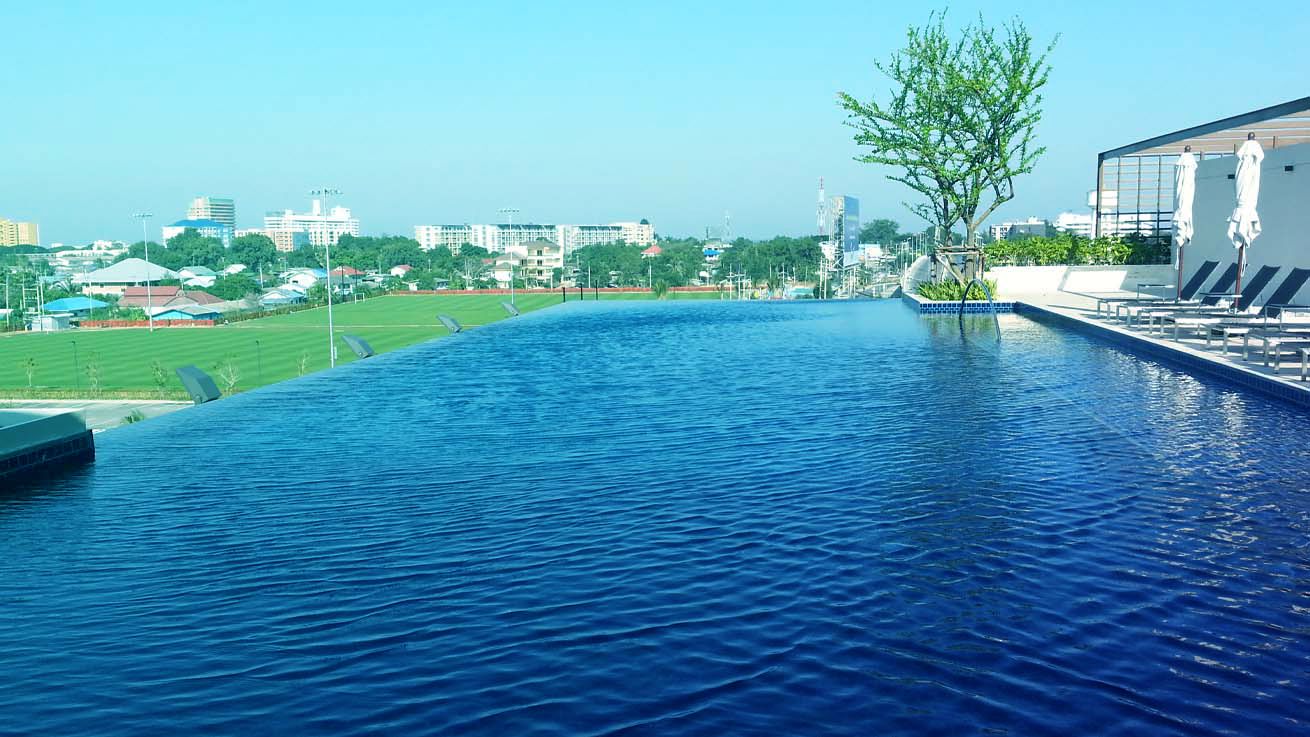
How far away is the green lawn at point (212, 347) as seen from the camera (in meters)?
42.3

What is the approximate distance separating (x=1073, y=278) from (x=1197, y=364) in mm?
14176

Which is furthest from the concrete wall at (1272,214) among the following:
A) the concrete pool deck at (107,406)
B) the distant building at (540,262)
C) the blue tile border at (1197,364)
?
the distant building at (540,262)

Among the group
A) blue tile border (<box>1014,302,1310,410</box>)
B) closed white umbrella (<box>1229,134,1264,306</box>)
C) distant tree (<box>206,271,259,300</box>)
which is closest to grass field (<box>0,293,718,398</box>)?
blue tile border (<box>1014,302,1310,410</box>)

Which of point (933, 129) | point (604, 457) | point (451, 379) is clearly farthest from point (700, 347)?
point (933, 129)

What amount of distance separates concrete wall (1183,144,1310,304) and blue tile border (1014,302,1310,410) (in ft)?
10.7

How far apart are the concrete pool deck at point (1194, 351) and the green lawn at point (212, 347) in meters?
27.3

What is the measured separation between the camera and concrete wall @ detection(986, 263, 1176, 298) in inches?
1019

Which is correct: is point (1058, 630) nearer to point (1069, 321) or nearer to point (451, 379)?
point (451, 379)

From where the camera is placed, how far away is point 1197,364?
1341 centimetres

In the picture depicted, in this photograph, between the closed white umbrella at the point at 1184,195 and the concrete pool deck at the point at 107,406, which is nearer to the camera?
the closed white umbrella at the point at 1184,195

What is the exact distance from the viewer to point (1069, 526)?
6590 mm

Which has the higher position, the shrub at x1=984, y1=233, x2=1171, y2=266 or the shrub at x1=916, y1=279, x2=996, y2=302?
the shrub at x1=984, y1=233, x2=1171, y2=266

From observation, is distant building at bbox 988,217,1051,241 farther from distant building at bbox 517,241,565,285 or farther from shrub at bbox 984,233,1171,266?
distant building at bbox 517,241,565,285

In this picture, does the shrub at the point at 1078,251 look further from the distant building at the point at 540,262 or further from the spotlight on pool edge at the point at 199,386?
the distant building at the point at 540,262
